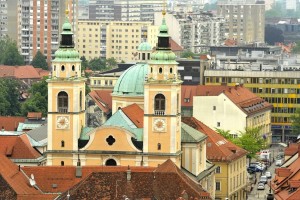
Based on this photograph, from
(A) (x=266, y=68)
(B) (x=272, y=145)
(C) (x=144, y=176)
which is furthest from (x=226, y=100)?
(C) (x=144, y=176)

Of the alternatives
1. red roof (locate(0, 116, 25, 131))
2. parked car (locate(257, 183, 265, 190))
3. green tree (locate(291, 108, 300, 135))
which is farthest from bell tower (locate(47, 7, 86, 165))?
green tree (locate(291, 108, 300, 135))

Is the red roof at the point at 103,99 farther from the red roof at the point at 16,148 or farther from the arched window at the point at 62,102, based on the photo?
the arched window at the point at 62,102

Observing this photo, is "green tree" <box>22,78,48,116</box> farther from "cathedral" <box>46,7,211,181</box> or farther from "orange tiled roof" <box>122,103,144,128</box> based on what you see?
"cathedral" <box>46,7,211,181</box>

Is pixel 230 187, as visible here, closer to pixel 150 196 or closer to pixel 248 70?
pixel 150 196

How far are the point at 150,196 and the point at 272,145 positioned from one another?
287 ft

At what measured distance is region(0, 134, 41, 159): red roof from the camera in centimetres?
12888

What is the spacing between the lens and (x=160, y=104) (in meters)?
123

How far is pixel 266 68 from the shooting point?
199 m

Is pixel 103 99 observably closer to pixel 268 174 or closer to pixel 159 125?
pixel 268 174

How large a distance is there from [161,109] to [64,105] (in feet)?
23.9

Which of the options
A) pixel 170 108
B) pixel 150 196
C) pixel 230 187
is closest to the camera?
pixel 150 196

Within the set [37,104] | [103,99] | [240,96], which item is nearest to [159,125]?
[240,96]

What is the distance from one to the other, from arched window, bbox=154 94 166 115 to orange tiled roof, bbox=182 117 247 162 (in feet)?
52.9

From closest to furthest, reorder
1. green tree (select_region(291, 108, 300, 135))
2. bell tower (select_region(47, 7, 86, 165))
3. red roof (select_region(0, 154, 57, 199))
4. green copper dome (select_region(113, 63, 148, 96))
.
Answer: red roof (select_region(0, 154, 57, 199))
bell tower (select_region(47, 7, 86, 165))
green copper dome (select_region(113, 63, 148, 96))
green tree (select_region(291, 108, 300, 135))
